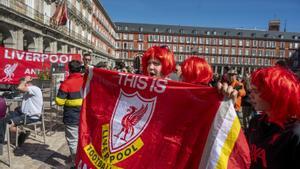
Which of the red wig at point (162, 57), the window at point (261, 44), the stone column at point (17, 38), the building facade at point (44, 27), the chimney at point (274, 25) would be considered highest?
the chimney at point (274, 25)

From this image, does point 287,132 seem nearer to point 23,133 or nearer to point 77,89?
point 77,89

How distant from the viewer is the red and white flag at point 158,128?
6.43 ft

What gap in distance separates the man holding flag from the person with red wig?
0.44ft

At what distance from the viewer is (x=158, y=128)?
2.25 metres

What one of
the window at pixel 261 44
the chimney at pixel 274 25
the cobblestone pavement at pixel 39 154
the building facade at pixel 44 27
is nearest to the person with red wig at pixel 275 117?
the cobblestone pavement at pixel 39 154

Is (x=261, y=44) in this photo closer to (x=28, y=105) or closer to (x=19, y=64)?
(x=19, y=64)

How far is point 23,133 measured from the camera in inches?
226

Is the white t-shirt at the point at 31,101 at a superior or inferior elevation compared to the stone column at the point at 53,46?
inferior

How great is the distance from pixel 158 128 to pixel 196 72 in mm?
633

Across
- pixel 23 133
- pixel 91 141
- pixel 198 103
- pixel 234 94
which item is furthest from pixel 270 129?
pixel 23 133

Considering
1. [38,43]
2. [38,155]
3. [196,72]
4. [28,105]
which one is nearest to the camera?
[196,72]

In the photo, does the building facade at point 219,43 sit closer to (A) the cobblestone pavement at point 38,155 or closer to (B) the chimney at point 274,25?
(B) the chimney at point 274,25

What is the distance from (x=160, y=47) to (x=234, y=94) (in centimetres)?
115

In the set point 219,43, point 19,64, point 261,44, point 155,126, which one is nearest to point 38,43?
point 19,64
